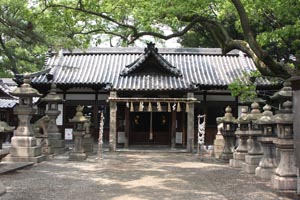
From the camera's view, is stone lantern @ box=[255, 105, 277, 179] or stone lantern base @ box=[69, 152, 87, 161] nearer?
stone lantern @ box=[255, 105, 277, 179]

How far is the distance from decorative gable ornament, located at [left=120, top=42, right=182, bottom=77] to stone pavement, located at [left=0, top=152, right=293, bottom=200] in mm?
10115

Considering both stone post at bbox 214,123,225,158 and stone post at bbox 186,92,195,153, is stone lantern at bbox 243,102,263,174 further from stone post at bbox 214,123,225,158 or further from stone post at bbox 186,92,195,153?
stone post at bbox 186,92,195,153

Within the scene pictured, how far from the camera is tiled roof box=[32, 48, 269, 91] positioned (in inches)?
900

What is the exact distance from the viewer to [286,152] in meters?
9.35

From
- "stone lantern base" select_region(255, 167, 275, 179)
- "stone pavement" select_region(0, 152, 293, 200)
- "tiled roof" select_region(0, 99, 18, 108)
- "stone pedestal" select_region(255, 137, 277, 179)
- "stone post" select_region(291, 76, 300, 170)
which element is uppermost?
"tiled roof" select_region(0, 99, 18, 108)

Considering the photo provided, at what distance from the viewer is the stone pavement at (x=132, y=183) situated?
27.9 ft

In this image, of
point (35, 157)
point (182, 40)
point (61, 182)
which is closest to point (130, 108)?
point (35, 157)

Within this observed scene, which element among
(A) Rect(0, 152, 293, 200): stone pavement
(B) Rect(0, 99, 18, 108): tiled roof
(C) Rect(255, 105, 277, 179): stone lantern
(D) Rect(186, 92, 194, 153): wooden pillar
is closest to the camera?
(A) Rect(0, 152, 293, 200): stone pavement

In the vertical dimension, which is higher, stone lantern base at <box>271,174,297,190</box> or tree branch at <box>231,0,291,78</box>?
tree branch at <box>231,0,291,78</box>

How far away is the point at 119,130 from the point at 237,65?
9496 millimetres

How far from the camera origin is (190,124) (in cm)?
2150

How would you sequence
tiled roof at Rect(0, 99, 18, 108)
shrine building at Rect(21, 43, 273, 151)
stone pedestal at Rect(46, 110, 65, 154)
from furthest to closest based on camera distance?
tiled roof at Rect(0, 99, 18, 108) < shrine building at Rect(21, 43, 273, 151) < stone pedestal at Rect(46, 110, 65, 154)

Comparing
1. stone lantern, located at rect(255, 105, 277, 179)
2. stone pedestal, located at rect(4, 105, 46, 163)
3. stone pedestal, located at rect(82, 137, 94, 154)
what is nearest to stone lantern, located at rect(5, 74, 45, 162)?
stone pedestal, located at rect(4, 105, 46, 163)

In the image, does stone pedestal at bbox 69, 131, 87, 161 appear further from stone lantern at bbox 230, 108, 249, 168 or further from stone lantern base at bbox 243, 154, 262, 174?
stone lantern base at bbox 243, 154, 262, 174
